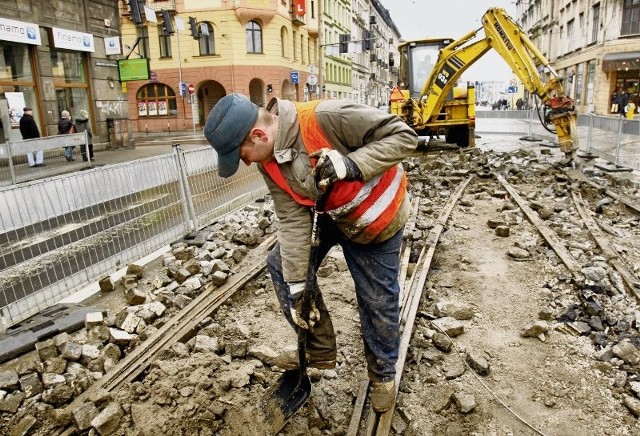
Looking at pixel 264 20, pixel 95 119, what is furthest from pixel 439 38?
pixel 264 20

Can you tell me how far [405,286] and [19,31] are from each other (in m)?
15.4

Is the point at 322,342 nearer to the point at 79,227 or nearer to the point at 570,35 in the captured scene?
the point at 79,227

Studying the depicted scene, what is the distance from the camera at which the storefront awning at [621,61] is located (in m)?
29.2

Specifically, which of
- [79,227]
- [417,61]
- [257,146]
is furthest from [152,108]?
[257,146]

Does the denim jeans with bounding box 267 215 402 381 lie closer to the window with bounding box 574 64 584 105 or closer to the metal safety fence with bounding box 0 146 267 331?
the metal safety fence with bounding box 0 146 267 331

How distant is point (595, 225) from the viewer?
6762mm

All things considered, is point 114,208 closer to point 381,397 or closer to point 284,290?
point 284,290

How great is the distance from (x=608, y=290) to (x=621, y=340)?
905 mm

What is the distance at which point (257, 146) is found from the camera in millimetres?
2551

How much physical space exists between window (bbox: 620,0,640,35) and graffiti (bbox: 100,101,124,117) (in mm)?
27995

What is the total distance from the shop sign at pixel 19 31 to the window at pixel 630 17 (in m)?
30.2

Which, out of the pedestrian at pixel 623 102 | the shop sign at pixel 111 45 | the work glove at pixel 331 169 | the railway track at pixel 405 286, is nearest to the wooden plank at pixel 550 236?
the railway track at pixel 405 286

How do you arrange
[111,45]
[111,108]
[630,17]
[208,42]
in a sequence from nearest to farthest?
1. [111,45]
2. [111,108]
3. [630,17]
4. [208,42]

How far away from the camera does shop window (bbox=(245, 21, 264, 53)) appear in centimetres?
3500
